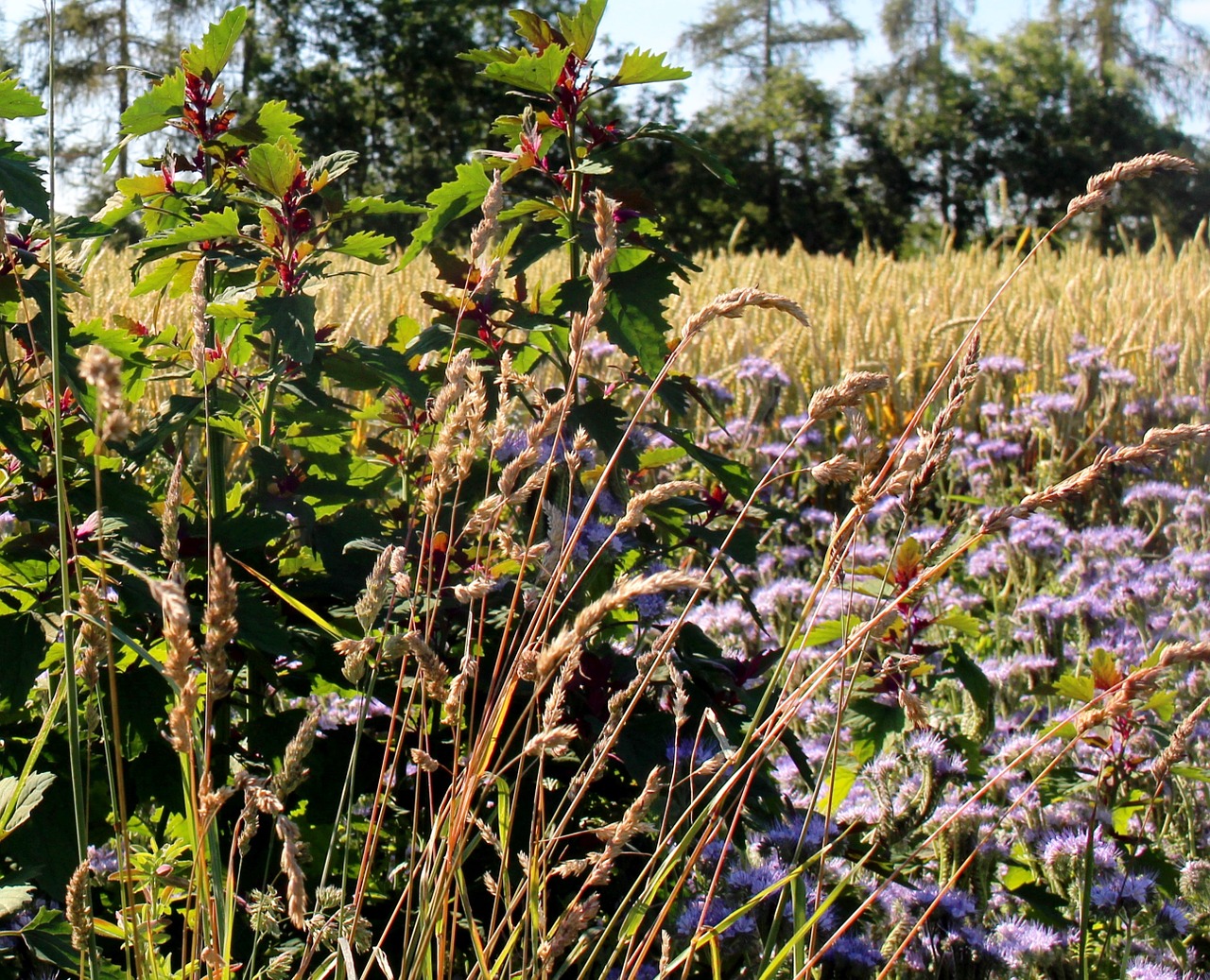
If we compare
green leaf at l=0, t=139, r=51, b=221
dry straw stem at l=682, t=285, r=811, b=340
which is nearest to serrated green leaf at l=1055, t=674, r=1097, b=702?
dry straw stem at l=682, t=285, r=811, b=340

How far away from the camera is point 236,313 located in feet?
5.07

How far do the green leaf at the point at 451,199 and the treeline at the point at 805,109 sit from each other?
17.6 m

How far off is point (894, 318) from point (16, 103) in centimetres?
439

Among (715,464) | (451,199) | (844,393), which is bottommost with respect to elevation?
(715,464)

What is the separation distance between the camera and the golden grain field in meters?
4.44

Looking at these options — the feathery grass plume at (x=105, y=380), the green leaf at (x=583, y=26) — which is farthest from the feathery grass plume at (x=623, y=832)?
the green leaf at (x=583, y=26)

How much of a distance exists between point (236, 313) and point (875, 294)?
4.95 m

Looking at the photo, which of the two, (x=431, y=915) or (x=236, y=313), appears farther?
(x=236, y=313)

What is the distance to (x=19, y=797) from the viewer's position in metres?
1.19

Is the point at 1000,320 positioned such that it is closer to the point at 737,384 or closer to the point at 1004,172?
the point at 737,384

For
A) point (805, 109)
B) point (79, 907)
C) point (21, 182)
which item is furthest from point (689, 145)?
point (805, 109)

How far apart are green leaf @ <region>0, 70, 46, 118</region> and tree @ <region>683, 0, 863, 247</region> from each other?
68.6 feet

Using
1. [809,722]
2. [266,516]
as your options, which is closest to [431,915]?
[266,516]

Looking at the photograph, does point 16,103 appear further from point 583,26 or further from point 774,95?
point 774,95
